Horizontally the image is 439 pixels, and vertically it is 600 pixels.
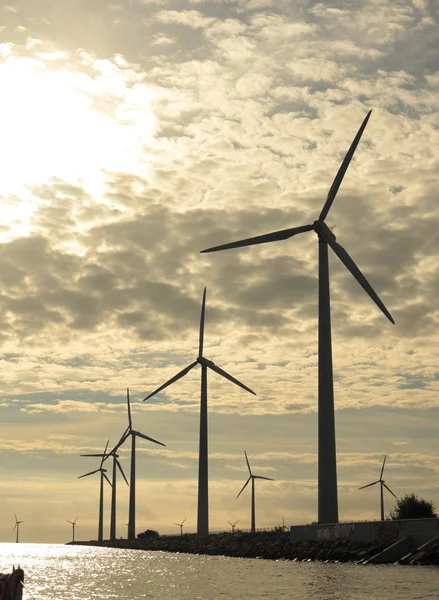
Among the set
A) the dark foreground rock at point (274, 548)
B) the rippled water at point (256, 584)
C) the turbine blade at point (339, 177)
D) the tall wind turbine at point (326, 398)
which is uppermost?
the turbine blade at point (339, 177)

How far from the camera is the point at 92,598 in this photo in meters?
47.1

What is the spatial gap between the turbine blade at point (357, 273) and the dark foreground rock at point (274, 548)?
16359 mm

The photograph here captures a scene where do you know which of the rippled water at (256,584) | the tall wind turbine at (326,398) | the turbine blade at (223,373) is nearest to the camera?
the rippled water at (256,584)

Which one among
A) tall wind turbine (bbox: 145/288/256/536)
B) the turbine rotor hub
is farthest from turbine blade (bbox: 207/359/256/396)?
the turbine rotor hub

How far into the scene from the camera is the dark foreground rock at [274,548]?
2461 inches

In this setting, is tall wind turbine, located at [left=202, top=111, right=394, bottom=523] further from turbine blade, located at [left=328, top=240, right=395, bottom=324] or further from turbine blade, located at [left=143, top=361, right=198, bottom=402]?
turbine blade, located at [left=143, top=361, right=198, bottom=402]

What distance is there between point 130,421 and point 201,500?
4818cm

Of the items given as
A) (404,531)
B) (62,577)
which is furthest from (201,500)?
(404,531)

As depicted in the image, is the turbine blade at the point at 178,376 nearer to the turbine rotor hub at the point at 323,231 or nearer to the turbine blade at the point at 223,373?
the turbine blade at the point at 223,373

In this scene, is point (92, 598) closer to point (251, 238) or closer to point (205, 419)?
point (251, 238)

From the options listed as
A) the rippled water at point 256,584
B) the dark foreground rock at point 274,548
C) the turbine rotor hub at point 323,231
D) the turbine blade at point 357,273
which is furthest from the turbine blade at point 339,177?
the rippled water at point 256,584

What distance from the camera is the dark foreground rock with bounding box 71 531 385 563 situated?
6250 centimetres

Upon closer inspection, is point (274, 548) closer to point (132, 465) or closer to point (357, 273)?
point (357, 273)

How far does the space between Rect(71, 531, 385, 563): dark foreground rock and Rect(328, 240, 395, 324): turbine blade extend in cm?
1636
